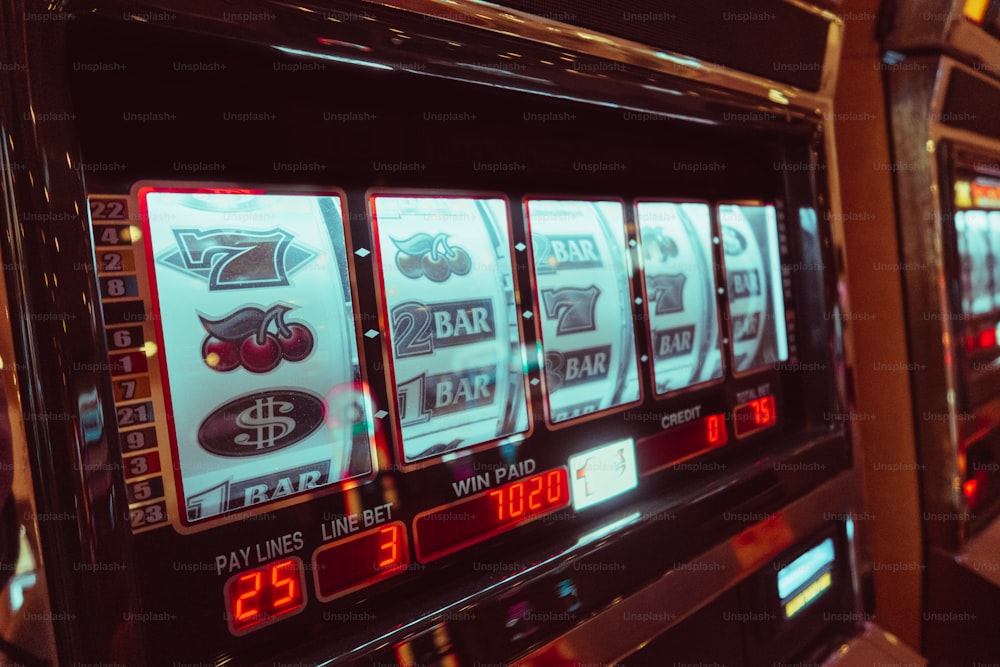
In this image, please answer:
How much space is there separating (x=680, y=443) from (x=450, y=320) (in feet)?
2.06

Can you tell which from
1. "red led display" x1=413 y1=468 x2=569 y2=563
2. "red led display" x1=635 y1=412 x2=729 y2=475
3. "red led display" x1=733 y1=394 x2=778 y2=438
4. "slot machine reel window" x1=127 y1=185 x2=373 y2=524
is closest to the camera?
"slot machine reel window" x1=127 y1=185 x2=373 y2=524

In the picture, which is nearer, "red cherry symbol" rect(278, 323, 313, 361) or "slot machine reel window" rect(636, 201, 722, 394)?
"red cherry symbol" rect(278, 323, 313, 361)

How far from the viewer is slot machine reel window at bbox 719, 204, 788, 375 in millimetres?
1583

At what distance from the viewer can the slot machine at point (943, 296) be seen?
1.84 meters

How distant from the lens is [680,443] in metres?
1.43

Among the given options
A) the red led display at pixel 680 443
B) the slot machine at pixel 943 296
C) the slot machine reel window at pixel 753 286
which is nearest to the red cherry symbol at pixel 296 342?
the red led display at pixel 680 443

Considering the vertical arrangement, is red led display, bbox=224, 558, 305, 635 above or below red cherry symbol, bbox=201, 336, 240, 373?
below

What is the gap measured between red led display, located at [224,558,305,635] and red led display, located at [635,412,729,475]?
0.71 m

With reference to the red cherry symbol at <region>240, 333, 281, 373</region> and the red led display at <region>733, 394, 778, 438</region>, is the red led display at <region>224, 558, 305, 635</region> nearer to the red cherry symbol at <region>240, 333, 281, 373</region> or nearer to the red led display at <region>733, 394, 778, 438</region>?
the red cherry symbol at <region>240, 333, 281, 373</region>

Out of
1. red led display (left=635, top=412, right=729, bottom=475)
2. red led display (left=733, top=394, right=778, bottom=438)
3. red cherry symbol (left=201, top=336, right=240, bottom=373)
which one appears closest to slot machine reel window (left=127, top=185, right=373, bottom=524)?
red cherry symbol (left=201, top=336, right=240, bottom=373)

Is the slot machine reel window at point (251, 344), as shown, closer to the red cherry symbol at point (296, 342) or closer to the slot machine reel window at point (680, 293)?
the red cherry symbol at point (296, 342)

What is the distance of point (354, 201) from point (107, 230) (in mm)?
346

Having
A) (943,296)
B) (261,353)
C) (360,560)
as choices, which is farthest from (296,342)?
(943,296)

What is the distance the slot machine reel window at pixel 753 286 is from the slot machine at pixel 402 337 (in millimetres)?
13
